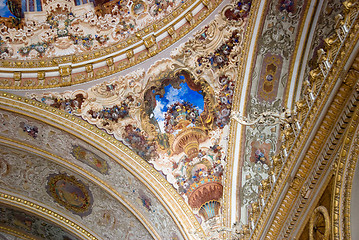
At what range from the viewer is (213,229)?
31.7 feet

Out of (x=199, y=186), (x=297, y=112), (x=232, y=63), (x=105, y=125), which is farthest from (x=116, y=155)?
(x=297, y=112)

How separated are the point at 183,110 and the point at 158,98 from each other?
0.72 m

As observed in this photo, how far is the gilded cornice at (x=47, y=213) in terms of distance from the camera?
12492mm

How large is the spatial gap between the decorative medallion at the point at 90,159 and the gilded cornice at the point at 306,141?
5.28 m

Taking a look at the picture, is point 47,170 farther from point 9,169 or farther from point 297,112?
point 297,112

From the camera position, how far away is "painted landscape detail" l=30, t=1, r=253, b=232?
10.1 metres

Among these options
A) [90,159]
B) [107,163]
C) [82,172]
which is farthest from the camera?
[82,172]

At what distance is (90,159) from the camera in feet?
36.7

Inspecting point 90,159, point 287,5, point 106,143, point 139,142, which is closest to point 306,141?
point 287,5

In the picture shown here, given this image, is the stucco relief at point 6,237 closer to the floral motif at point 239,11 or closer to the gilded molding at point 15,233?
the gilded molding at point 15,233

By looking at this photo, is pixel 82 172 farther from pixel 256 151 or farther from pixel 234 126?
pixel 256 151

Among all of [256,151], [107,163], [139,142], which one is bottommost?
[256,151]

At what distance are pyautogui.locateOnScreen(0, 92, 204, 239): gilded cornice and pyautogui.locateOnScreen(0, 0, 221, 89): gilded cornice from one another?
49 centimetres

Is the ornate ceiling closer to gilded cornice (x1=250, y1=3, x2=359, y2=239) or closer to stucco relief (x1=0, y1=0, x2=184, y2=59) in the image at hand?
stucco relief (x1=0, y1=0, x2=184, y2=59)
